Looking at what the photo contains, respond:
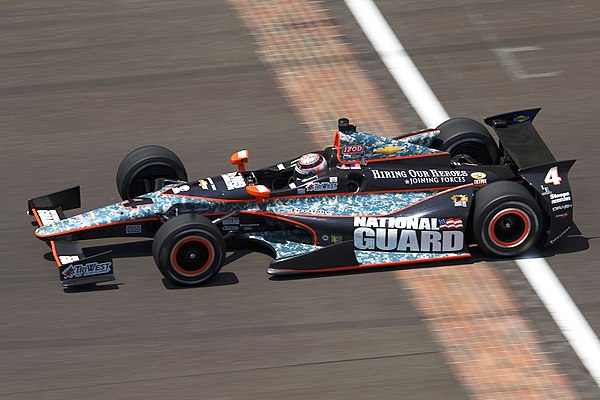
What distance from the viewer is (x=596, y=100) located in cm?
1644

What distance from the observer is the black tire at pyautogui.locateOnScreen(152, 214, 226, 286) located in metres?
11.9

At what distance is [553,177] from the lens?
41.7ft

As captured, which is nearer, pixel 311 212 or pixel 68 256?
pixel 68 256

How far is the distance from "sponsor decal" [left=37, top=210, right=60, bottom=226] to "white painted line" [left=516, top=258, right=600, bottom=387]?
5.17m

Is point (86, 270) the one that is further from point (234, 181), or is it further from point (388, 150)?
point (388, 150)

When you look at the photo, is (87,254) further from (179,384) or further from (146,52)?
(146,52)

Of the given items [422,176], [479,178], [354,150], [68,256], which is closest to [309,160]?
[354,150]

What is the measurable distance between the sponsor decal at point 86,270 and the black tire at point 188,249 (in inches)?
21.0

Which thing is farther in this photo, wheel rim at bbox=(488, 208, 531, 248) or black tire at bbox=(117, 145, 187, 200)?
black tire at bbox=(117, 145, 187, 200)

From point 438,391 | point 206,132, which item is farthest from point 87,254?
point 438,391

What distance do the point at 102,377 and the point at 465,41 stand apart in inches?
367

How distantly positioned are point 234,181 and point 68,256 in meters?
1.97

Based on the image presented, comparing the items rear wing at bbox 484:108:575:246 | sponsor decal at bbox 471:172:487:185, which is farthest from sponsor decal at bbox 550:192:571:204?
sponsor decal at bbox 471:172:487:185

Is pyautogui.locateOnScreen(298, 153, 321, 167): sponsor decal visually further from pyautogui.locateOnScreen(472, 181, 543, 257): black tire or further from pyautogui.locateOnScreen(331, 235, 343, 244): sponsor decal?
pyautogui.locateOnScreen(472, 181, 543, 257): black tire
